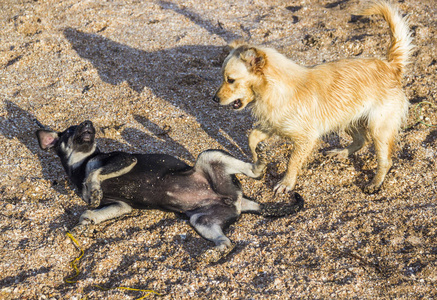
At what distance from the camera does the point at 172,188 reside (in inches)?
176

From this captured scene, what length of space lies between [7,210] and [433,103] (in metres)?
5.86

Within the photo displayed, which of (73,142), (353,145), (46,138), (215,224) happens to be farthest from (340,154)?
(46,138)

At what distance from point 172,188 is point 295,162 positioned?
1.48 meters

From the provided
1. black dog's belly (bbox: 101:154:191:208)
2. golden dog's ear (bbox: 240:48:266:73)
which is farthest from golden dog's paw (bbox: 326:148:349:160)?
black dog's belly (bbox: 101:154:191:208)

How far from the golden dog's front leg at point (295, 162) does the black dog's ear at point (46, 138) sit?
9.07ft

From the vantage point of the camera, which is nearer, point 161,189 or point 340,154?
point 161,189

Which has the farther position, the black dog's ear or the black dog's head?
the black dog's ear

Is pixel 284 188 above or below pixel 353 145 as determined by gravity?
below

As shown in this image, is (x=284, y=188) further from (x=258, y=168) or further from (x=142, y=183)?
(x=142, y=183)

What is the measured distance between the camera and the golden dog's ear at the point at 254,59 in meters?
4.48

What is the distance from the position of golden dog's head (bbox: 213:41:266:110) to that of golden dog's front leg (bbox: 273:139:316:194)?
787mm

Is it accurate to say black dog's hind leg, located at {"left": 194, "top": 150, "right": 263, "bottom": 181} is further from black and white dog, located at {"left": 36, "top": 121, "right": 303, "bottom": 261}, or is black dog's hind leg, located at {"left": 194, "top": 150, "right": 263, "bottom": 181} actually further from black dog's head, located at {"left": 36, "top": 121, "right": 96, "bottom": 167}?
black dog's head, located at {"left": 36, "top": 121, "right": 96, "bottom": 167}

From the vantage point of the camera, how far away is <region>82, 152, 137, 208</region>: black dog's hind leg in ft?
14.1

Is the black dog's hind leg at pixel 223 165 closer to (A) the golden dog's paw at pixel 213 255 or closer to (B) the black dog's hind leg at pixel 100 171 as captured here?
(B) the black dog's hind leg at pixel 100 171
